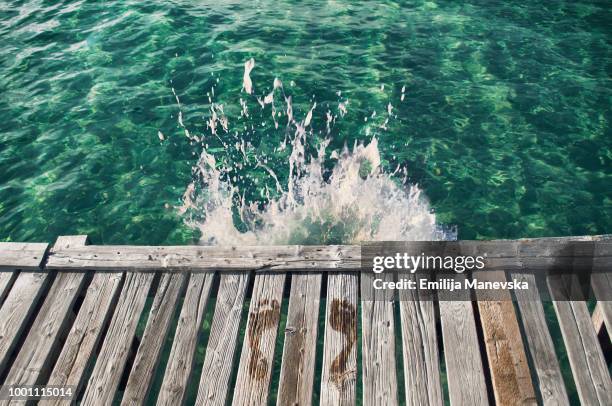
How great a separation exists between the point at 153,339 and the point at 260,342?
Result: 2.60ft

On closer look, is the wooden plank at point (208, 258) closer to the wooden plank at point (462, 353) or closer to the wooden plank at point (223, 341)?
the wooden plank at point (223, 341)

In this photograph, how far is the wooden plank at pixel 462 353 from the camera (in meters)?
3.18

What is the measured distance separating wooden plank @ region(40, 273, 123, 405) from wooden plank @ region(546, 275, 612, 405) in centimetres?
336

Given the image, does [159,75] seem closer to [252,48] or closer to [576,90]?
[252,48]

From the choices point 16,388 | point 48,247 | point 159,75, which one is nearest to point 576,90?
point 159,75

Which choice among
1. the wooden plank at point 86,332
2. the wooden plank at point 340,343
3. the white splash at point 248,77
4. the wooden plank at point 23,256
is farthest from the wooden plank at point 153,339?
the white splash at point 248,77

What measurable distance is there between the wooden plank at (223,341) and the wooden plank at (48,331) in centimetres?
116

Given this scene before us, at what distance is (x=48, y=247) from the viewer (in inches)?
164

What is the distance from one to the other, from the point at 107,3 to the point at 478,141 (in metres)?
8.03

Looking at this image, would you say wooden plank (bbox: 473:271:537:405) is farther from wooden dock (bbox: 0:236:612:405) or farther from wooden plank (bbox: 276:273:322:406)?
wooden plank (bbox: 276:273:322:406)

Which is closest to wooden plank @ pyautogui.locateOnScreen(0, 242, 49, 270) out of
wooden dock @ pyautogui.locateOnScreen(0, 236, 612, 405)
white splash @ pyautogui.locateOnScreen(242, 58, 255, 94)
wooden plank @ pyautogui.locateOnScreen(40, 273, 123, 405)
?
wooden dock @ pyautogui.locateOnScreen(0, 236, 612, 405)

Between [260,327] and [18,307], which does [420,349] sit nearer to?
[260,327]

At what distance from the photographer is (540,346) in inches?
136

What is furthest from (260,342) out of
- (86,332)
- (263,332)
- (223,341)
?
(86,332)
